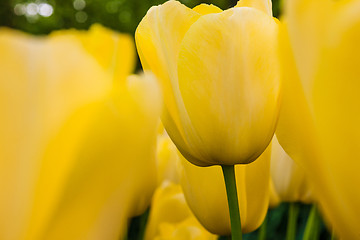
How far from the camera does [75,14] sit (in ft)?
24.4

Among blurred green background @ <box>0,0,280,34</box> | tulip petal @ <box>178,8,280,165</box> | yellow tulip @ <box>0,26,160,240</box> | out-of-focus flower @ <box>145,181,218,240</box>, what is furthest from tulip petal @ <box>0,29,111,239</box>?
blurred green background @ <box>0,0,280,34</box>

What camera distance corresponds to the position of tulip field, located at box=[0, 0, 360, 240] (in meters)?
0.18

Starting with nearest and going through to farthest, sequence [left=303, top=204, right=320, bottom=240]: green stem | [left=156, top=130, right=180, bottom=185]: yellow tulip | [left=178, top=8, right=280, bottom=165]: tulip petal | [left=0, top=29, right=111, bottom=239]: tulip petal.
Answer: [left=0, top=29, right=111, bottom=239]: tulip petal, [left=178, top=8, right=280, bottom=165]: tulip petal, [left=303, top=204, right=320, bottom=240]: green stem, [left=156, top=130, right=180, bottom=185]: yellow tulip

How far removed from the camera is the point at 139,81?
0.20 meters

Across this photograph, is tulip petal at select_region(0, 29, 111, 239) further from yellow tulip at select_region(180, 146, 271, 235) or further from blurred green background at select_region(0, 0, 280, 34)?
blurred green background at select_region(0, 0, 280, 34)

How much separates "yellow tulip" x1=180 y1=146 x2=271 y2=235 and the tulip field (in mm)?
69

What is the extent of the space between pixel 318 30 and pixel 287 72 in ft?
0.08

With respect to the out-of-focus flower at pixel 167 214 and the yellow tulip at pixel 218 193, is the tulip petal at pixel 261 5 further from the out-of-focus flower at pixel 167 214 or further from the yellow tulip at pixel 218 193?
the out-of-focus flower at pixel 167 214

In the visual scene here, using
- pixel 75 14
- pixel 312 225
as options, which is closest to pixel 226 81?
pixel 312 225

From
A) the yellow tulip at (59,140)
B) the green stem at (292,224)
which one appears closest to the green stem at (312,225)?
the green stem at (292,224)

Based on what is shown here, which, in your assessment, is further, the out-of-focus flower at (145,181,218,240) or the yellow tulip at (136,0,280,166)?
the out-of-focus flower at (145,181,218,240)

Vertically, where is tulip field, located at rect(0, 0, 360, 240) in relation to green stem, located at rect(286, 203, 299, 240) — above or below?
above

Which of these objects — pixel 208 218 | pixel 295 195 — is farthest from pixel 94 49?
pixel 295 195

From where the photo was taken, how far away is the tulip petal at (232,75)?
0.99 feet
